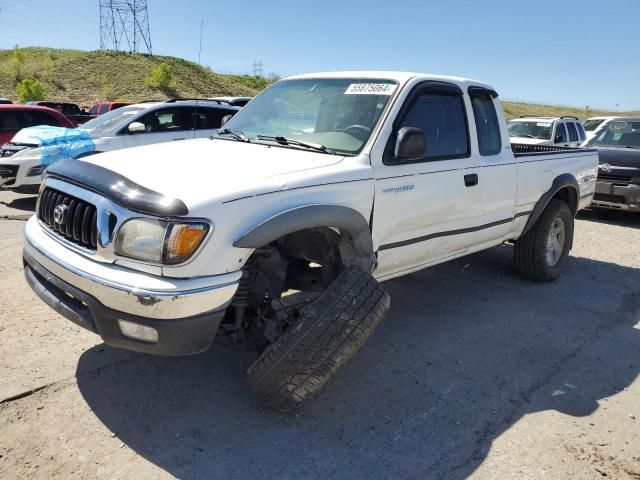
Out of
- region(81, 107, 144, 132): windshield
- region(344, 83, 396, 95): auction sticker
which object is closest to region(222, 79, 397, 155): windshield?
region(344, 83, 396, 95): auction sticker

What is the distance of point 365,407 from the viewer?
3.17 metres

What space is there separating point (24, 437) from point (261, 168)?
6.03 feet

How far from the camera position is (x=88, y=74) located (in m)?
45.7

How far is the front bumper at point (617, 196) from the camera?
8934mm

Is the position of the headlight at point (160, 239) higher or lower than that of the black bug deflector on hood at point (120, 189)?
lower

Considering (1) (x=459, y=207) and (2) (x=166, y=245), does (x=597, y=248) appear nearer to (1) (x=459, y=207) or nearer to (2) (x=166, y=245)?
(1) (x=459, y=207)

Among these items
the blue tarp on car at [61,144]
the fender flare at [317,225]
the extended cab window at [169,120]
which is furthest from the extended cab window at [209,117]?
the fender flare at [317,225]

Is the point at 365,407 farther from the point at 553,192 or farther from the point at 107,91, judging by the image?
the point at 107,91

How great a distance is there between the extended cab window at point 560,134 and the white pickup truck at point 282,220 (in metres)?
8.63

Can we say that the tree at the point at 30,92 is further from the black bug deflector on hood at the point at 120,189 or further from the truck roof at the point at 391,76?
the black bug deflector on hood at the point at 120,189

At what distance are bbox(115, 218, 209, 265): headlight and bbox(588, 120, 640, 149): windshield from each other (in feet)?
31.9

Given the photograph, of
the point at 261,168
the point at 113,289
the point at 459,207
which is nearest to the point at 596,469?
the point at 459,207

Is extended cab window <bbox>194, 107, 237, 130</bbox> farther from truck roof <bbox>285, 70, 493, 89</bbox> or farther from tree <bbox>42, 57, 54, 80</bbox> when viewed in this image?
tree <bbox>42, 57, 54, 80</bbox>

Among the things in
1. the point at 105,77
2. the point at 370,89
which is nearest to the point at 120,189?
the point at 370,89
